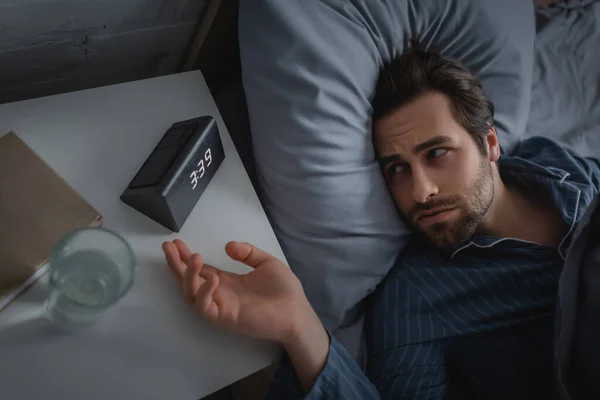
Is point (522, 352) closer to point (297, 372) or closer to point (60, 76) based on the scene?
point (297, 372)

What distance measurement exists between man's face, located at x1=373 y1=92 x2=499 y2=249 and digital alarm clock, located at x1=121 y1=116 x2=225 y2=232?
1.10ft

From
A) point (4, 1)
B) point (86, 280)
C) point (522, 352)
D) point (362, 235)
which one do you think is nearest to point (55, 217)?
point (86, 280)

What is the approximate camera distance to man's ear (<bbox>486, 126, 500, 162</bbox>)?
0.93 metres

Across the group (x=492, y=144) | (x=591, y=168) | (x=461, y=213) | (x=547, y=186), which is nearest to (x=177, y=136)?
(x=461, y=213)

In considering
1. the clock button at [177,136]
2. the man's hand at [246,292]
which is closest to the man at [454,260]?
the man's hand at [246,292]

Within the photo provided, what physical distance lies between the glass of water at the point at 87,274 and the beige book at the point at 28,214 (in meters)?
0.04

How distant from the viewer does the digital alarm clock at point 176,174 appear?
24.3 inches

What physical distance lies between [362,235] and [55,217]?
19.0 inches

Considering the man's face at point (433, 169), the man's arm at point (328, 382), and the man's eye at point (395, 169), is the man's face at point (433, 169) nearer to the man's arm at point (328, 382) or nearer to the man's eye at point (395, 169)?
the man's eye at point (395, 169)

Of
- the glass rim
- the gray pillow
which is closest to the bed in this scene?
the gray pillow

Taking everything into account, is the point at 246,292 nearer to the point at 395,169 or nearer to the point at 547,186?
the point at 395,169

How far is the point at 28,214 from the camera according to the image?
1.95ft

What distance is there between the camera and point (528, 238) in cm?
94

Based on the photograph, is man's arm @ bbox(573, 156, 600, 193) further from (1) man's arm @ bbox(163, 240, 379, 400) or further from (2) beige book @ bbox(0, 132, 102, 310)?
(2) beige book @ bbox(0, 132, 102, 310)
